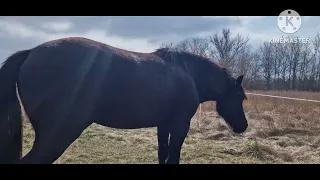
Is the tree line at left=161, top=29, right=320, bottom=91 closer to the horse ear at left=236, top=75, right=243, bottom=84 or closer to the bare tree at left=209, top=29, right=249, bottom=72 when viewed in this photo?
the bare tree at left=209, top=29, right=249, bottom=72

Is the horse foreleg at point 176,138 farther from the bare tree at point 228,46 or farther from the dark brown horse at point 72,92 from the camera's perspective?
the bare tree at point 228,46

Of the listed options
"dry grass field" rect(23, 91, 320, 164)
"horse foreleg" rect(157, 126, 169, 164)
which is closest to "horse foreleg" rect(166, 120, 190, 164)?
"horse foreleg" rect(157, 126, 169, 164)

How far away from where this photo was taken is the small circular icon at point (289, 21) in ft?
7.45

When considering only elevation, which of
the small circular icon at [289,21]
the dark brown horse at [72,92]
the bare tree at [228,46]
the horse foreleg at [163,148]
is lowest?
the horse foreleg at [163,148]

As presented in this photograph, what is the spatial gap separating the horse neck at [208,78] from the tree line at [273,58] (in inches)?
6.3

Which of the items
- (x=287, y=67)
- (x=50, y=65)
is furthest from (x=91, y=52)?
(x=287, y=67)

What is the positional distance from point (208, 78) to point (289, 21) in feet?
2.65

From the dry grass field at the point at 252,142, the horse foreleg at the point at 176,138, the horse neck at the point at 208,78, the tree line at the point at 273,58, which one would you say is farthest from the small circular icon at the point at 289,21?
the horse foreleg at the point at 176,138

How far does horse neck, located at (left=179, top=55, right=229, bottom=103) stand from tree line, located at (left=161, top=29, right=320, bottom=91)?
0.53 feet

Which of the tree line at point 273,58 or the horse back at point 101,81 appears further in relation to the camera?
the tree line at point 273,58

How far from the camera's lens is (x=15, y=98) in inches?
80.0

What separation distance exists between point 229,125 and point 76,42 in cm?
170
